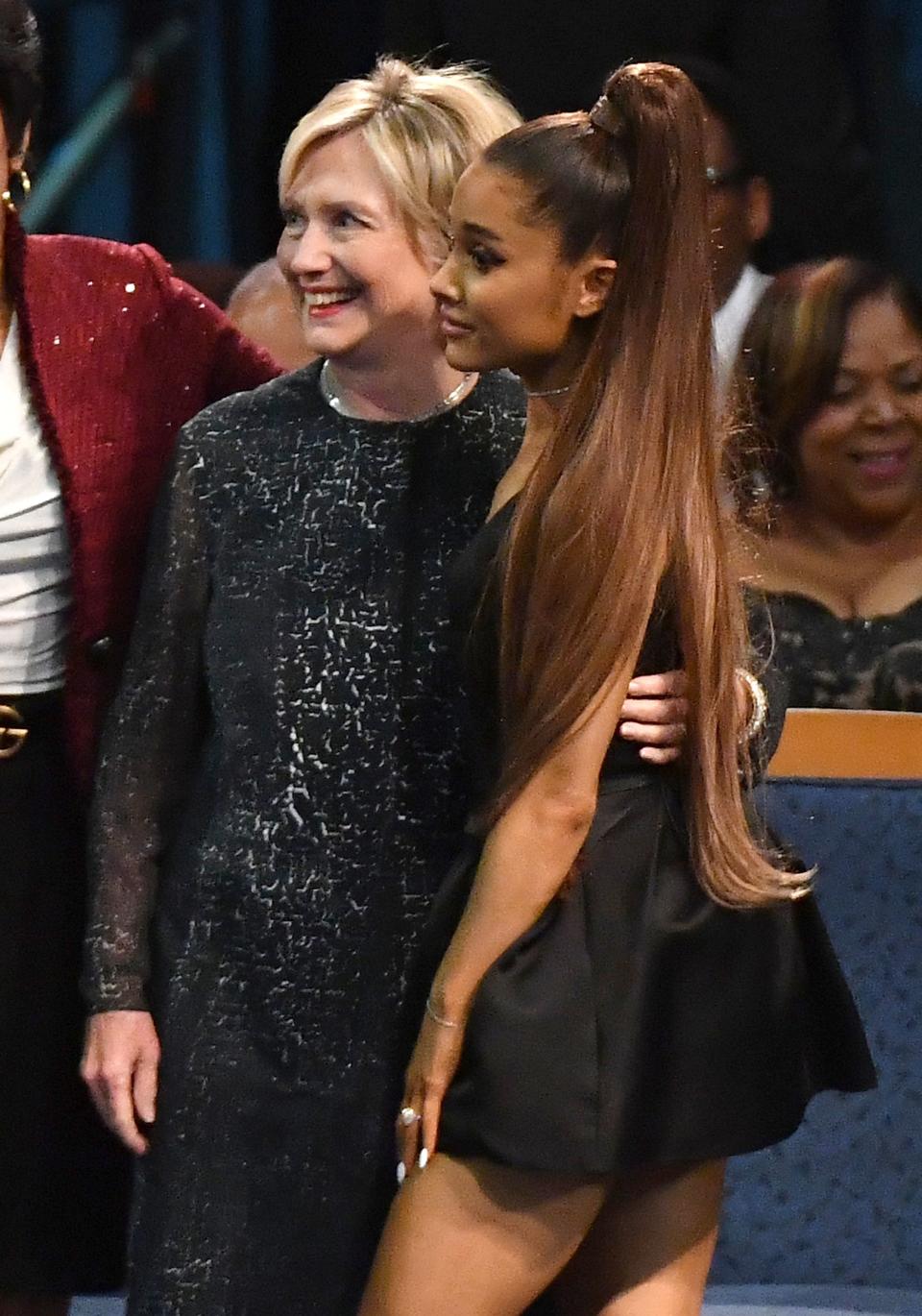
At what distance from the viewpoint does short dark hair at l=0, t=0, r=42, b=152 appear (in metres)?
1.84

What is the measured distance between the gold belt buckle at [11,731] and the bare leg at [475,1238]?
1.88 ft

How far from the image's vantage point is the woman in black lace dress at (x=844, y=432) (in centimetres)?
270

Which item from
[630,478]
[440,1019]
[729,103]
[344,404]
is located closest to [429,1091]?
[440,1019]

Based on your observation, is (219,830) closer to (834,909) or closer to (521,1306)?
(521,1306)

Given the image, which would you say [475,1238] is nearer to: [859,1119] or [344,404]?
[344,404]

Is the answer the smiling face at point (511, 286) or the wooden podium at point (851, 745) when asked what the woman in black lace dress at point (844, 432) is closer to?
the wooden podium at point (851, 745)

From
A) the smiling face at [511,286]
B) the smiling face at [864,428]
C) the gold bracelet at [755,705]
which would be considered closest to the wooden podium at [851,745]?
the smiling face at [864,428]

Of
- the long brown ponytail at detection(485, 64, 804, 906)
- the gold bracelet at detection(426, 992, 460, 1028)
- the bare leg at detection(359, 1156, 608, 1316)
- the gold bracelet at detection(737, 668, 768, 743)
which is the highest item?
the long brown ponytail at detection(485, 64, 804, 906)

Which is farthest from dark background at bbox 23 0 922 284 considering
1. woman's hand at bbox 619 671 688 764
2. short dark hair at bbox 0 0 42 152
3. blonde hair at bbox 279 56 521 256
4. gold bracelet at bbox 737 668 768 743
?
woman's hand at bbox 619 671 688 764

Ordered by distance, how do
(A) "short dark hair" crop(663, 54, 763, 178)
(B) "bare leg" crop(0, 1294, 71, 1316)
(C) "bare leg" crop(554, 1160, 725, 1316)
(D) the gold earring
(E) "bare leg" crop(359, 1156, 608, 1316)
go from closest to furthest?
(E) "bare leg" crop(359, 1156, 608, 1316)
(C) "bare leg" crop(554, 1160, 725, 1316)
(D) the gold earring
(B) "bare leg" crop(0, 1294, 71, 1316)
(A) "short dark hair" crop(663, 54, 763, 178)

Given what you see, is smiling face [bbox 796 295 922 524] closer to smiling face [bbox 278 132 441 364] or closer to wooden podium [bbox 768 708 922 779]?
wooden podium [bbox 768 708 922 779]

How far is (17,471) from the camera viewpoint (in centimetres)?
190

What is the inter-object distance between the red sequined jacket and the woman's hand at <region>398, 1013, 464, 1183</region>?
0.50 meters

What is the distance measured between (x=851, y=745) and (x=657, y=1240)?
921 millimetres
